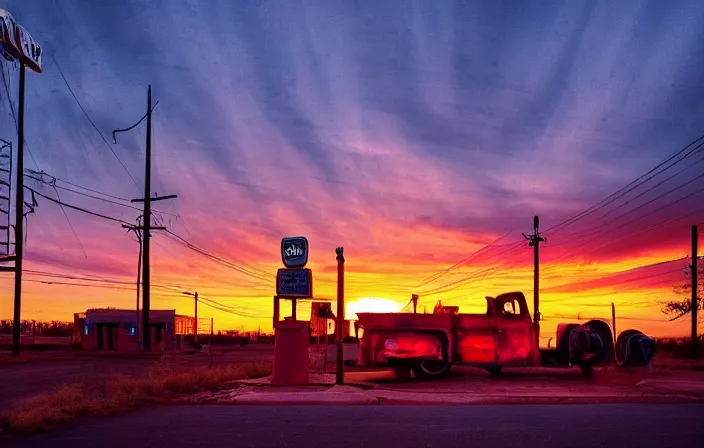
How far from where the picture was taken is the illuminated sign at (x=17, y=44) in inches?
1606

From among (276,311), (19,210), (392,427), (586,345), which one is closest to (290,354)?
(276,311)

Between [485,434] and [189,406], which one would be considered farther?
[189,406]

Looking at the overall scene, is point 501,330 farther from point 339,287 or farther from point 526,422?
point 526,422

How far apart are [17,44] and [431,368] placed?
30768 millimetres

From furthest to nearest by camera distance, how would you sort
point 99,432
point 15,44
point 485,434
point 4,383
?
point 15,44
point 4,383
point 99,432
point 485,434

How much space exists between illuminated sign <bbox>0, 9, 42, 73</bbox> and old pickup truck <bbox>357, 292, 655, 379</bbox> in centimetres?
2919

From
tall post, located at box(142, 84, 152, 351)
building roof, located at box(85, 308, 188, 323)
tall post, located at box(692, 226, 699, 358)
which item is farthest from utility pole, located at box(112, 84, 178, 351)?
tall post, located at box(692, 226, 699, 358)

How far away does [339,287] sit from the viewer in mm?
19344

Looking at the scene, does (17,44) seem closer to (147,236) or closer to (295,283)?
(147,236)

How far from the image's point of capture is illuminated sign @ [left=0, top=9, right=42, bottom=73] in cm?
4078

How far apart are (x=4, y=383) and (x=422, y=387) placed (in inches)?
480

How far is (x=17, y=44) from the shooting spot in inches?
1631

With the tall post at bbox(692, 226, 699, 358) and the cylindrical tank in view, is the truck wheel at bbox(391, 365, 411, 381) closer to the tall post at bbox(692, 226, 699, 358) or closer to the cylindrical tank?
the cylindrical tank

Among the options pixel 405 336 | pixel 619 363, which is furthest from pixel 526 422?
pixel 619 363
